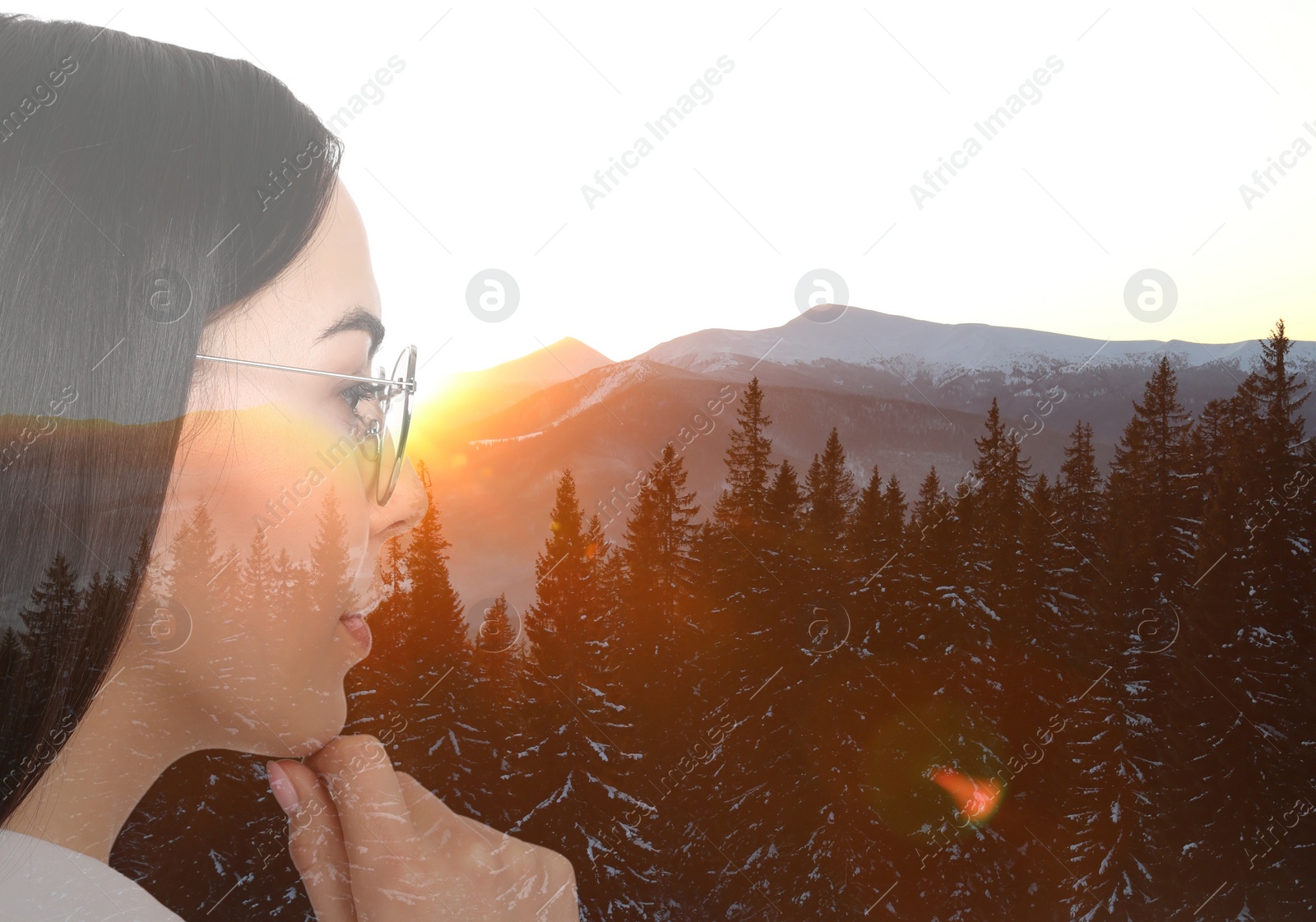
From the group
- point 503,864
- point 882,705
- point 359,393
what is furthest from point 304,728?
point 882,705

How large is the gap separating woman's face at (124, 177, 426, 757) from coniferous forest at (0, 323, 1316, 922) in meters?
20.6

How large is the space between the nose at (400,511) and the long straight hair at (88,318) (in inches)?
24.3

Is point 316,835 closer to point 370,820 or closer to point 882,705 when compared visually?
point 370,820

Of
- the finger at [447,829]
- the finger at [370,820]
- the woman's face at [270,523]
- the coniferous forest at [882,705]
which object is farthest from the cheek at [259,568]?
the coniferous forest at [882,705]

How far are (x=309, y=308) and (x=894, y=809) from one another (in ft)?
80.3

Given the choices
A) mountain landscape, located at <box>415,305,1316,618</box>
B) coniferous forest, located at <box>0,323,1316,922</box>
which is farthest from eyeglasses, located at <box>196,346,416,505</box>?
mountain landscape, located at <box>415,305,1316,618</box>

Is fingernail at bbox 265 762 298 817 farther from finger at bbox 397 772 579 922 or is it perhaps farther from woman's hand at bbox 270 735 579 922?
finger at bbox 397 772 579 922

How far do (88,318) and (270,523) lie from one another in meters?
0.48

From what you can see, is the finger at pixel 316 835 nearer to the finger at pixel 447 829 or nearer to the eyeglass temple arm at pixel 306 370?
the finger at pixel 447 829

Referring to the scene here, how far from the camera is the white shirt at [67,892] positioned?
136 centimetres

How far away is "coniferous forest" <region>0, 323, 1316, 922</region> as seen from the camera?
22844mm

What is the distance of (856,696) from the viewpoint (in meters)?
23.8

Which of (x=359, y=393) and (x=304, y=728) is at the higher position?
(x=359, y=393)

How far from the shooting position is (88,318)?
4.59 ft
